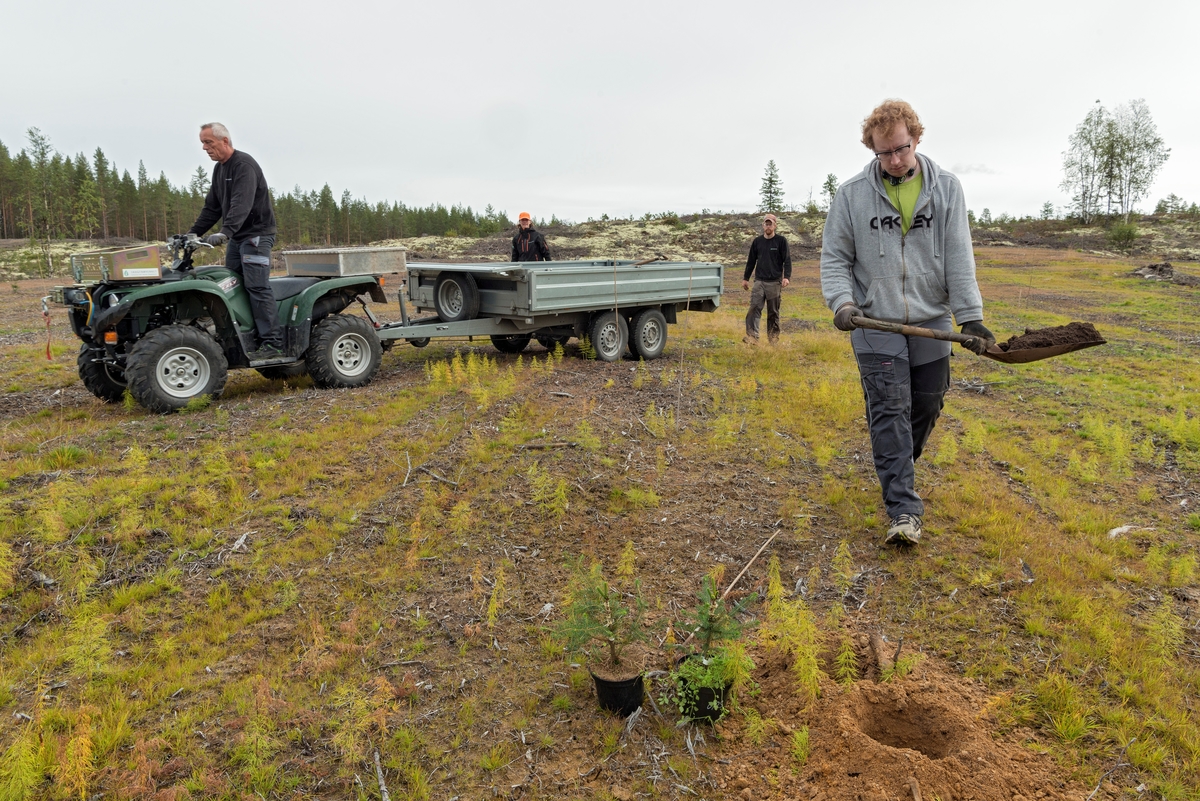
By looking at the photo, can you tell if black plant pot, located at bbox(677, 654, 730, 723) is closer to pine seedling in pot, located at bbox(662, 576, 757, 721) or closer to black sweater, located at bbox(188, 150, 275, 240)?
pine seedling in pot, located at bbox(662, 576, 757, 721)

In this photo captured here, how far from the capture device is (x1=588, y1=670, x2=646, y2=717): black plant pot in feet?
9.88

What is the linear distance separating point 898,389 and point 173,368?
6249mm

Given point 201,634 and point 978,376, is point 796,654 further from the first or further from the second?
point 978,376

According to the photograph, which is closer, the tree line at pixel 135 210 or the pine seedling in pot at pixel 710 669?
the pine seedling in pot at pixel 710 669

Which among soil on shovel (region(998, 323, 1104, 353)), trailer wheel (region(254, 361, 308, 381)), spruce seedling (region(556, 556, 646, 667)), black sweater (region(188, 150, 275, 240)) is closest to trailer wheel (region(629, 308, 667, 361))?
trailer wheel (region(254, 361, 308, 381))

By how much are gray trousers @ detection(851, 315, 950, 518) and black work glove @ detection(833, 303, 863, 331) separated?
5.0 inches

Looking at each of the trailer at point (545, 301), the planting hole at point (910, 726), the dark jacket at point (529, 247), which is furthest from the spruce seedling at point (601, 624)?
the dark jacket at point (529, 247)

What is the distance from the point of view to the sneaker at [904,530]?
4.24 meters

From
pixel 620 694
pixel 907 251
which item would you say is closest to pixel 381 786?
pixel 620 694

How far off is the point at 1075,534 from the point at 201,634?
5221mm

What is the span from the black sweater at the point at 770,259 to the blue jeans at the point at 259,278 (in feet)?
22.4

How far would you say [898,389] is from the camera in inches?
167

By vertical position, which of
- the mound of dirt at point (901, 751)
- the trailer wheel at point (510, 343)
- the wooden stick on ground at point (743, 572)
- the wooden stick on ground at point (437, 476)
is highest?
the trailer wheel at point (510, 343)

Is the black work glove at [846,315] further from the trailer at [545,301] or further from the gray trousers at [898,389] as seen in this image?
the trailer at [545,301]
